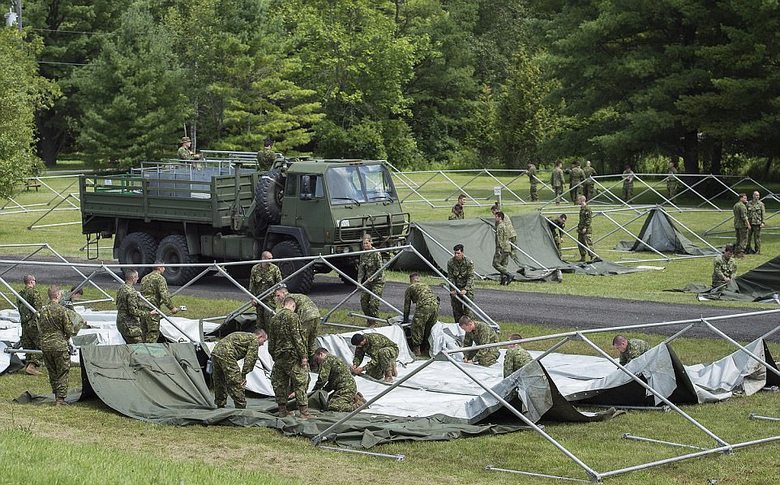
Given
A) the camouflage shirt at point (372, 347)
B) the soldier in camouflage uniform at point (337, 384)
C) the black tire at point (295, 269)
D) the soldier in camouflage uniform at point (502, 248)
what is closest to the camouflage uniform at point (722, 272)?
the soldier in camouflage uniform at point (502, 248)

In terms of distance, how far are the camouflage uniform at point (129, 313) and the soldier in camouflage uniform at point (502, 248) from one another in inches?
399

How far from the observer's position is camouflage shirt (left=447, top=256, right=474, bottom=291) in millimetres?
21359

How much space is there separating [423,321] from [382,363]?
228 centimetres

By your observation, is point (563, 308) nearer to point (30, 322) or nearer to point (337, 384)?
point (337, 384)

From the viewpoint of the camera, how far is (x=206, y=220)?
85.9 ft

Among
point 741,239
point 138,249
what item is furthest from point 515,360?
point 741,239

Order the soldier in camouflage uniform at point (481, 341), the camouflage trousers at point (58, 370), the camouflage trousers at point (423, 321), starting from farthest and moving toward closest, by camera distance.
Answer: the camouflage trousers at point (423, 321) < the soldier in camouflage uniform at point (481, 341) < the camouflage trousers at point (58, 370)

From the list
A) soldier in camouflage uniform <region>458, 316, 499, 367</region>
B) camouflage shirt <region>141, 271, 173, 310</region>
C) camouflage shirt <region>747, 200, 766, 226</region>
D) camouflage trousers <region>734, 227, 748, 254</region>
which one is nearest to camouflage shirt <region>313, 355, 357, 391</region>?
soldier in camouflage uniform <region>458, 316, 499, 367</region>

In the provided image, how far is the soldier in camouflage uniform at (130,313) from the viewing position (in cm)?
1858

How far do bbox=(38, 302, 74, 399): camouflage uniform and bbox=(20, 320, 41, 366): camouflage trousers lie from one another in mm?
2450

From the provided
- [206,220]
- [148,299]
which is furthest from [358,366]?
[206,220]

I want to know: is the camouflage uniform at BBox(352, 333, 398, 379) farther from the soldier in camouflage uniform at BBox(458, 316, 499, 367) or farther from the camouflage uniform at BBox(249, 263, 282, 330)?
the camouflage uniform at BBox(249, 263, 282, 330)

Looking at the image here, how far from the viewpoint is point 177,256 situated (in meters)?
27.2

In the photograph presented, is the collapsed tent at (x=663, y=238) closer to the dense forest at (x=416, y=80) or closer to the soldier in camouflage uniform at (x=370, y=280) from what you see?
the soldier in camouflage uniform at (x=370, y=280)
